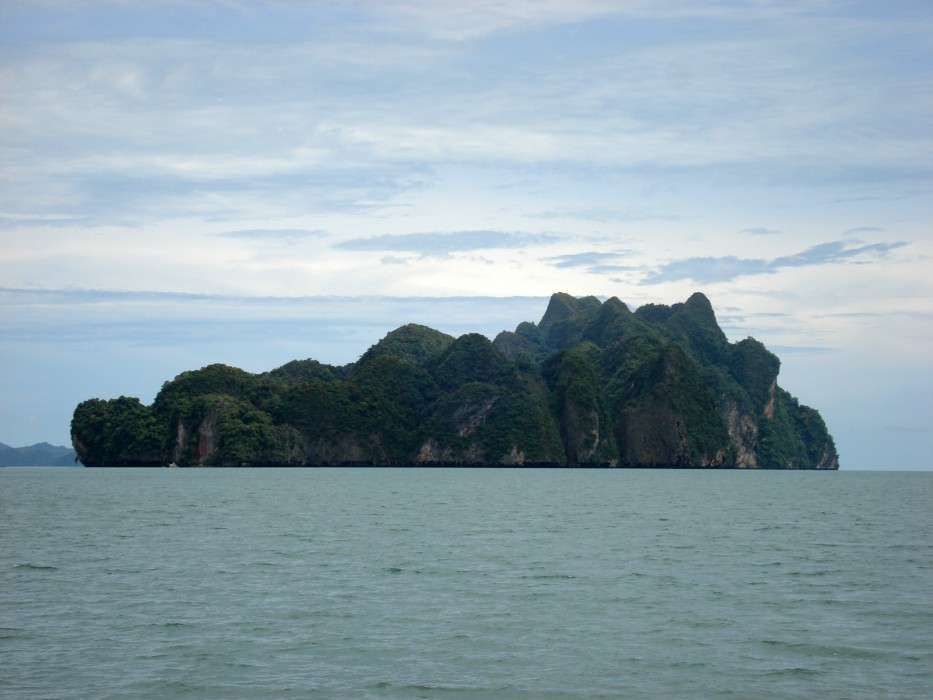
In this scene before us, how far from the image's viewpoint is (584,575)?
28578 millimetres

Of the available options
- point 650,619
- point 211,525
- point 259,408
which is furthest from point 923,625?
point 259,408

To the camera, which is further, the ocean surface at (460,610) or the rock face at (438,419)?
the rock face at (438,419)

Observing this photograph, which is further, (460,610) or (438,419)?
(438,419)

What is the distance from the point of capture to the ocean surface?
16.7 meters

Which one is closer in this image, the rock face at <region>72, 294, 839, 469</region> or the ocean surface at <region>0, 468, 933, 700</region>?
the ocean surface at <region>0, 468, 933, 700</region>

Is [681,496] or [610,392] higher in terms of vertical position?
[610,392]

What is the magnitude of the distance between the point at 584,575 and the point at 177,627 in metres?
12.5

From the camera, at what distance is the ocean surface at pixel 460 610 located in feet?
54.7

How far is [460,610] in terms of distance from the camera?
22.7 m

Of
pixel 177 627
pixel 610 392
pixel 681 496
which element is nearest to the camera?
pixel 177 627

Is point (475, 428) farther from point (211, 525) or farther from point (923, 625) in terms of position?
point (923, 625)

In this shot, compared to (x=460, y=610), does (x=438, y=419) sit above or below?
above

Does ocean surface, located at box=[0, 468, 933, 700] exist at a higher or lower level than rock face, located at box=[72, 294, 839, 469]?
lower

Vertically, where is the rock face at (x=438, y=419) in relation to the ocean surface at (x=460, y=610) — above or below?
above
